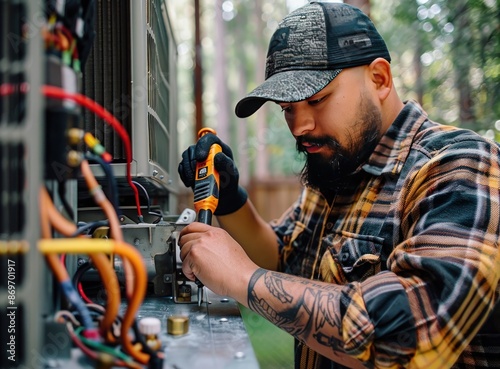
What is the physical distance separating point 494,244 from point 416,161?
299mm

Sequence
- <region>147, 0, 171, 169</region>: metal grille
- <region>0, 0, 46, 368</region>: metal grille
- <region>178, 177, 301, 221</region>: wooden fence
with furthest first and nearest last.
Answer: <region>178, 177, 301, 221</region>: wooden fence < <region>147, 0, 171, 169</region>: metal grille < <region>0, 0, 46, 368</region>: metal grille

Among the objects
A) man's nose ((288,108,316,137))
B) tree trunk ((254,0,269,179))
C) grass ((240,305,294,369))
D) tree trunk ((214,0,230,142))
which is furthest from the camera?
tree trunk ((254,0,269,179))

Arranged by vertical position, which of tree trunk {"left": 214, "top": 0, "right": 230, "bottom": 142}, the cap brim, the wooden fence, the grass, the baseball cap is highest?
tree trunk {"left": 214, "top": 0, "right": 230, "bottom": 142}

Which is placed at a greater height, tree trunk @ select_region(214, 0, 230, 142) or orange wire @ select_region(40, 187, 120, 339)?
tree trunk @ select_region(214, 0, 230, 142)

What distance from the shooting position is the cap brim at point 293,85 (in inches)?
46.3

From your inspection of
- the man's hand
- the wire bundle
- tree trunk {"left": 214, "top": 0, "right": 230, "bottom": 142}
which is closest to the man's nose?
the man's hand

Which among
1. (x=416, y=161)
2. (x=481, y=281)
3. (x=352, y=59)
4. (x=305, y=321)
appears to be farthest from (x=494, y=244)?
(x=352, y=59)

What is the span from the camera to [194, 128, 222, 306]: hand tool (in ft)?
3.88

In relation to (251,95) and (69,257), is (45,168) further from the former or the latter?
(251,95)

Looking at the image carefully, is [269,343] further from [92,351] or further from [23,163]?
[23,163]

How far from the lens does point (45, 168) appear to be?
59 centimetres

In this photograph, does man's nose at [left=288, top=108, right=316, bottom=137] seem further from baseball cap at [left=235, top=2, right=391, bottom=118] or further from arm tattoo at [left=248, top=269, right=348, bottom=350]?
arm tattoo at [left=248, top=269, right=348, bottom=350]

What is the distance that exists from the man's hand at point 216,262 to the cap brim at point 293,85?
0.37 m

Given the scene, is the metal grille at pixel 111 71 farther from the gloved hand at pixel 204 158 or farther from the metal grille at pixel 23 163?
the metal grille at pixel 23 163
